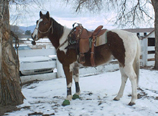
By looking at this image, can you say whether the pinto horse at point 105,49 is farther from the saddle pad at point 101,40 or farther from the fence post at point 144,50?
the fence post at point 144,50

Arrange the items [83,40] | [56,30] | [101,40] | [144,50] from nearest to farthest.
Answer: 1. [101,40]
2. [83,40]
3. [56,30]
4. [144,50]

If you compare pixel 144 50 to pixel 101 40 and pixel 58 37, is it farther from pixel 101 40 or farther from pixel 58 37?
pixel 58 37

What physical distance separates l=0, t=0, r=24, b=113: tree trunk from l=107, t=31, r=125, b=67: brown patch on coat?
2.29m

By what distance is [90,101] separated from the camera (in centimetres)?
374

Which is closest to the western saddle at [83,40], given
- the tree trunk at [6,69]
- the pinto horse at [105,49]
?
the pinto horse at [105,49]

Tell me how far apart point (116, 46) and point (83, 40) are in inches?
31.5

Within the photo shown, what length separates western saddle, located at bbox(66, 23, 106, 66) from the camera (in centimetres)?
362

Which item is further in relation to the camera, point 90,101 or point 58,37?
point 58,37

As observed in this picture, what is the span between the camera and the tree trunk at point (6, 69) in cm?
329

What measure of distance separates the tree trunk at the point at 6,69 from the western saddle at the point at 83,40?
1363mm

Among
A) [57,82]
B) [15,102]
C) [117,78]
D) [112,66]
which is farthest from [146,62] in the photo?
[15,102]

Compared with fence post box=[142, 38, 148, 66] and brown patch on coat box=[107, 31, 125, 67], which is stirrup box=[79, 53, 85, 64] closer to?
brown patch on coat box=[107, 31, 125, 67]

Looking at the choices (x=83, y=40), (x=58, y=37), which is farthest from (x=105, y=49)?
(x=58, y=37)

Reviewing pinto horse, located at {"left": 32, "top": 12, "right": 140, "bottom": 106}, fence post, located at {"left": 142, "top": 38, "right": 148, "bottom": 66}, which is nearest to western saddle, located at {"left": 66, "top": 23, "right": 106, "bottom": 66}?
pinto horse, located at {"left": 32, "top": 12, "right": 140, "bottom": 106}
